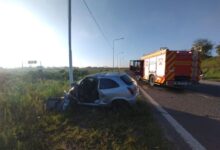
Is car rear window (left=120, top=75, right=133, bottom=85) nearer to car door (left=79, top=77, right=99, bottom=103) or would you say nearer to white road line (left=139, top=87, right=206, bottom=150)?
car door (left=79, top=77, right=99, bottom=103)

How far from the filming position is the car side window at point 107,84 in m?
11.6

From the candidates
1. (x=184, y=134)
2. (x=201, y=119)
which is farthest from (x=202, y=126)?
(x=184, y=134)

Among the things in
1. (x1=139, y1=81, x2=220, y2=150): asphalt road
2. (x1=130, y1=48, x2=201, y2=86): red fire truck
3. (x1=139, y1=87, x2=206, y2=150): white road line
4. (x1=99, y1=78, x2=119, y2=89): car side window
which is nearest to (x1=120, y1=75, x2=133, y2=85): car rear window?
(x1=99, y1=78, x2=119, y2=89): car side window

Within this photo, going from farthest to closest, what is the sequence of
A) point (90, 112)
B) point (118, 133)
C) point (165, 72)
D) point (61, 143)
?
point (165, 72) → point (90, 112) → point (118, 133) → point (61, 143)

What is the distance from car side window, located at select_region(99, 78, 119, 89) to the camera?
11.6m

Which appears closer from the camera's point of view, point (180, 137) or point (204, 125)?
point (180, 137)

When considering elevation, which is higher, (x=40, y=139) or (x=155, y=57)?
(x=155, y=57)

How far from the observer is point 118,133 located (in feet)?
26.9

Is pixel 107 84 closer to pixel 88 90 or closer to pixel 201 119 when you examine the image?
pixel 88 90

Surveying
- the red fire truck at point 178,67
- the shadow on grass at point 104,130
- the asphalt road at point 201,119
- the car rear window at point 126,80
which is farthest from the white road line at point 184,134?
the red fire truck at point 178,67

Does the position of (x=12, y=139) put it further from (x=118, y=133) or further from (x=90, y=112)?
(x=90, y=112)

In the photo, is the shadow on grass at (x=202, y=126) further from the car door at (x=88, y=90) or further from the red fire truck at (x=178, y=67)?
the red fire truck at (x=178, y=67)

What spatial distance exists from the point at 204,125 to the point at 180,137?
1828 mm

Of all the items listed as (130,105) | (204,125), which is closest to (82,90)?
(130,105)
